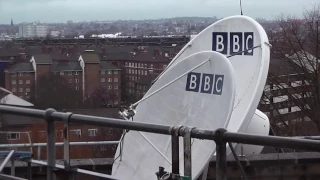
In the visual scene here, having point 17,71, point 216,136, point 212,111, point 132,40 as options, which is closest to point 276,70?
point 212,111

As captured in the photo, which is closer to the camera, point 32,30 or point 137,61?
point 137,61

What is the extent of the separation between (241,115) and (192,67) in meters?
0.83

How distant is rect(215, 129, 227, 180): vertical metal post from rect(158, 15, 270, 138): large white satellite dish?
128 inches

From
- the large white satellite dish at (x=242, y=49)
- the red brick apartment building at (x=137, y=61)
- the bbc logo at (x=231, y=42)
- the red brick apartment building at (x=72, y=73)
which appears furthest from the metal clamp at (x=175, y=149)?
the red brick apartment building at (x=137, y=61)

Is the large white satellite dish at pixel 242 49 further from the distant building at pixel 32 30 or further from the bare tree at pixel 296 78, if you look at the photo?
the distant building at pixel 32 30

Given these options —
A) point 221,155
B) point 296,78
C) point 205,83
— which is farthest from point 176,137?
point 296,78

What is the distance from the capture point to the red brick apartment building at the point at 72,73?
5009cm

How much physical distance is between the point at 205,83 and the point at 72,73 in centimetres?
5280

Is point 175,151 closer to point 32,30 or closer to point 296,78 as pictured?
point 296,78

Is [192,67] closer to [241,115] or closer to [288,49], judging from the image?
[241,115]

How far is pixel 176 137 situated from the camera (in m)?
3.67

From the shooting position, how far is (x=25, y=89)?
44938 millimetres

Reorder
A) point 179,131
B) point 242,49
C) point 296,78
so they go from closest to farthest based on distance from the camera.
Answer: point 179,131 < point 242,49 < point 296,78

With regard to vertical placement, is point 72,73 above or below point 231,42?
below
